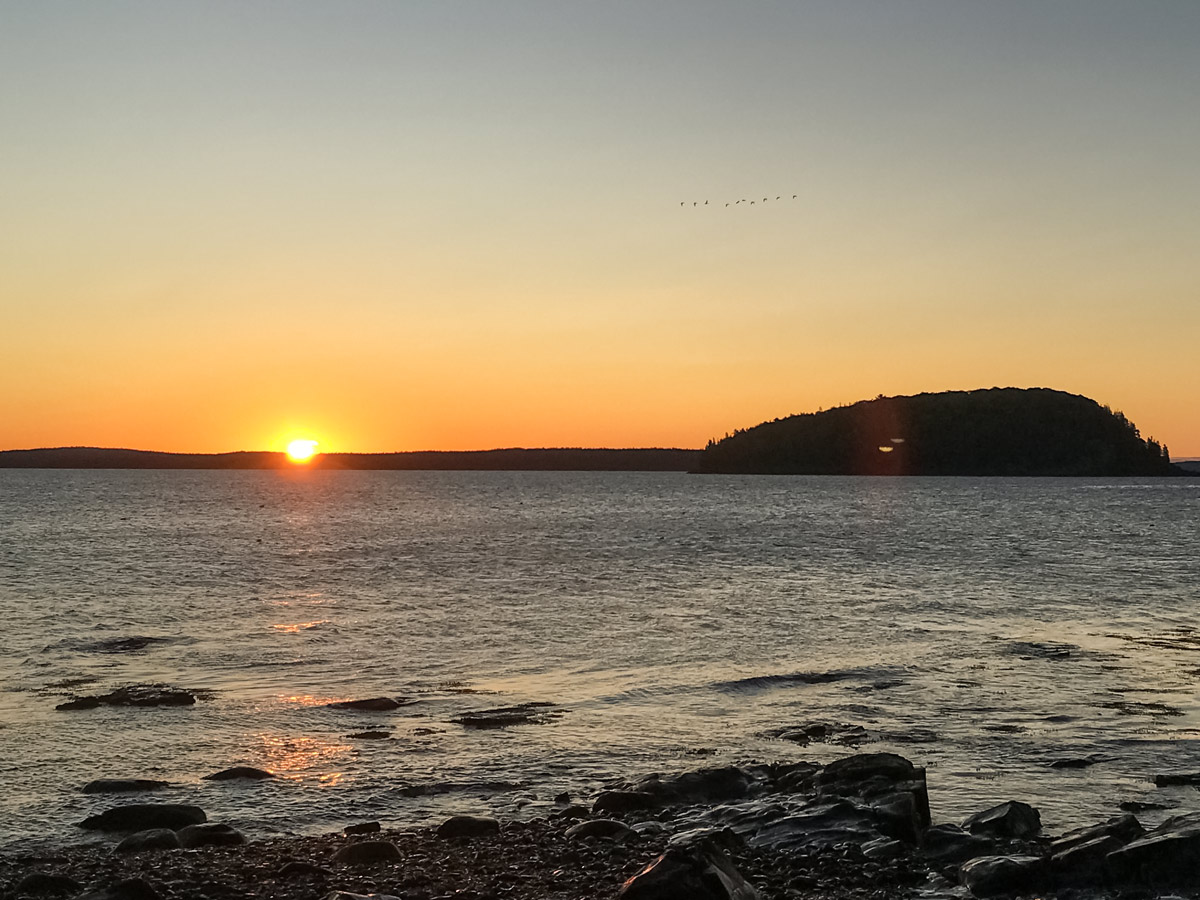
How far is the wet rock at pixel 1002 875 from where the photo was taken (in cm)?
1163

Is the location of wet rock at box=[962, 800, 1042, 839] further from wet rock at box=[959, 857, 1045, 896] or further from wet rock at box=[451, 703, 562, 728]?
wet rock at box=[451, 703, 562, 728]

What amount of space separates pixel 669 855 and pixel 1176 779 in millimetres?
9015

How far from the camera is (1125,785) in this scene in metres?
15.9

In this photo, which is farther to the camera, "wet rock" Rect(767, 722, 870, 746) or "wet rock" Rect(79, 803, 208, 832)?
"wet rock" Rect(767, 722, 870, 746)

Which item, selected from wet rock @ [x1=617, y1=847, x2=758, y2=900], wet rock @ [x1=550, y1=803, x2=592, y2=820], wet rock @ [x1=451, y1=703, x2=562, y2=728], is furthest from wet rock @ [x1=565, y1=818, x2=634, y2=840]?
wet rock @ [x1=451, y1=703, x2=562, y2=728]

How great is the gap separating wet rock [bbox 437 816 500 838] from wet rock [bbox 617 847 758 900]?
3048 millimetres

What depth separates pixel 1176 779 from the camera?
1583 centimetres

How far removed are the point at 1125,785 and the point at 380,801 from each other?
10711 mm

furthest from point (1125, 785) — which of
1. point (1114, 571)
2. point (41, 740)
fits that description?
point (1114, 571)

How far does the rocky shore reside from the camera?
11.4 metres

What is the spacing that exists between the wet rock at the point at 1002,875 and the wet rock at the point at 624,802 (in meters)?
4.30

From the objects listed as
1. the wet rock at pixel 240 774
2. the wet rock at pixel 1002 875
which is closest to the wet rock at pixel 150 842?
the wet rock at pixel 240 774

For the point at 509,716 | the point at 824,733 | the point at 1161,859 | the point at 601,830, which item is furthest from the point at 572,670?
the point at 1161,859

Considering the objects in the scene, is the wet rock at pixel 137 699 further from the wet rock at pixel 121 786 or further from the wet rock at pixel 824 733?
the wet rock at pixel 824 733
